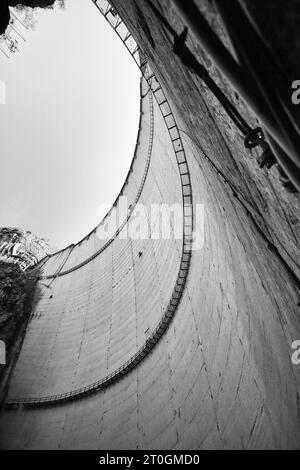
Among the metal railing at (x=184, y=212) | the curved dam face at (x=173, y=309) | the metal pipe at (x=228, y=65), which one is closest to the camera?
the metal pipe at (x=228, y=65)

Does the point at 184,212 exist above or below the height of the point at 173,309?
above

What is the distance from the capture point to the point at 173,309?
718cm

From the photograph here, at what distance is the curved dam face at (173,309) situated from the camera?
2846mm

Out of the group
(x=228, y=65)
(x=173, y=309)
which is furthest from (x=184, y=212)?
(x=228, y=65)

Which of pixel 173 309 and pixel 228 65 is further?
pixel 173 309

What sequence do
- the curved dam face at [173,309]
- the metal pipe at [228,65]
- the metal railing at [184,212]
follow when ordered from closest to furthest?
the metal pipe at [228,65] < the curved dam face at [173,309] < the metal railing at [184,212]

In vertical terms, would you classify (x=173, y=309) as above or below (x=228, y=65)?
below

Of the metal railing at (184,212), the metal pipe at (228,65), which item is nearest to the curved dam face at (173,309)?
the metal railing at (184,212)

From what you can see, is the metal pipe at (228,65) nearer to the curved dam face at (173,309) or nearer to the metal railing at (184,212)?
the curved dam face at (173,309)

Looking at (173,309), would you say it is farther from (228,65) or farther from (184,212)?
(228,65)

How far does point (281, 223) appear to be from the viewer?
2.14 m

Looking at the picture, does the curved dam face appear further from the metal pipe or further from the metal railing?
the metal pipe

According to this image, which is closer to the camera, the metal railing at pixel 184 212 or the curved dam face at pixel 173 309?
the curved dam face at pixel 173 309
